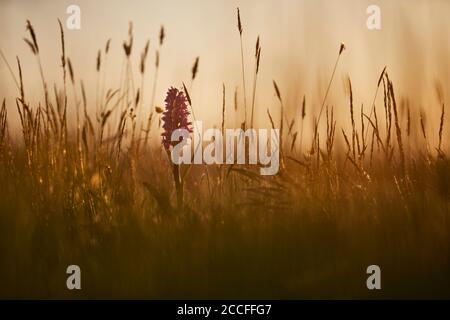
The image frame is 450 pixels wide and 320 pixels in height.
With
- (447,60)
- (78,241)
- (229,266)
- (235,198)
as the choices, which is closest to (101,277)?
(78,241)

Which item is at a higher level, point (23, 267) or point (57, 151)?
point (57, 151)

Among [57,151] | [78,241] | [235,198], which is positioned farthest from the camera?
[57,151]

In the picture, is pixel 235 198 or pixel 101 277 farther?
pixel 235 198

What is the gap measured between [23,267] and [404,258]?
116 cm

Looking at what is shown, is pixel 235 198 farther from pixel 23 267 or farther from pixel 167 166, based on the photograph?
pixel 23 267

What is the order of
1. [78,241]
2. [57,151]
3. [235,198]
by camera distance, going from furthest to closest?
[57,151]
[235,198]
[78,241]

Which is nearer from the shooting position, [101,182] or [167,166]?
[101,182]

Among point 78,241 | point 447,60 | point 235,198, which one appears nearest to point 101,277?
point 78,241

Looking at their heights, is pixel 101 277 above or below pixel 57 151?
below

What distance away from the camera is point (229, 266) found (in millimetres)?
2088

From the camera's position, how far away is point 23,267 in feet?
7.07
